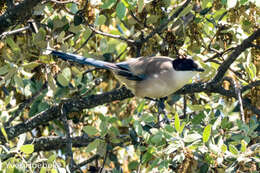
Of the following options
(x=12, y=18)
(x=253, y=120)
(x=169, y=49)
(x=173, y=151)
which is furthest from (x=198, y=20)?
(x=12, y=18)

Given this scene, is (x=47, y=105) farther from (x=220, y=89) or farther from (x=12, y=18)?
(x=220, y=89)

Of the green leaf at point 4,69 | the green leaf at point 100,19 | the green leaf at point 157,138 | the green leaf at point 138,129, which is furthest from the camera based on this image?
the green leaf at point 100,19

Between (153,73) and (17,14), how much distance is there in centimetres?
143

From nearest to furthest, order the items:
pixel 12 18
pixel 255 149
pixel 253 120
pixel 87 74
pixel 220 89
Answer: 1. pixel 255 149
2. pixel 253 120
3. pixel 12 18
4. pixel 220 89
5. pixel 87 74

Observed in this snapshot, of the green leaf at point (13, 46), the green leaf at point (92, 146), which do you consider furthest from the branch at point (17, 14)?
the green leaf at point (92, 146)

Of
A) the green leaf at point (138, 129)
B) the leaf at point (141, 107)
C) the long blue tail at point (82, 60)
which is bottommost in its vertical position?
the leaf at point (141, 107)

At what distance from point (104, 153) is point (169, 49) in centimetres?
114

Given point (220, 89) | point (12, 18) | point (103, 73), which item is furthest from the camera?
point (103, 73)

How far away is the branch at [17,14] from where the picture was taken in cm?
361

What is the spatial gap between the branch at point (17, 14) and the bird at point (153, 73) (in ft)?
2.24

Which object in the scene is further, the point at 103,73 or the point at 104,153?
the point at 103,73

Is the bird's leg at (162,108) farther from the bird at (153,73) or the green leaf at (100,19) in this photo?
the green leaf at (100,19)

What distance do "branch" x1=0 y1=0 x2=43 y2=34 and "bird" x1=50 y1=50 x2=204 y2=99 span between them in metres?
0.68

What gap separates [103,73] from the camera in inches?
188
